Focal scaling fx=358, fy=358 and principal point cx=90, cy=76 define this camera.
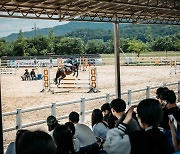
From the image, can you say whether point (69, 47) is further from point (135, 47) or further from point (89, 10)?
point (89, 10)

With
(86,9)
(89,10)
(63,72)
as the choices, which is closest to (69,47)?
(63,72)

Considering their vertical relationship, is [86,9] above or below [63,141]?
above

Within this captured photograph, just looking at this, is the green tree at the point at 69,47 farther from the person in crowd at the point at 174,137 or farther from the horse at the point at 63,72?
the person in crowd at the point at 174,137

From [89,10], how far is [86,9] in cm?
43

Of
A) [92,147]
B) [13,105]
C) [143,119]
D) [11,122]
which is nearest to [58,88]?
[13,105]

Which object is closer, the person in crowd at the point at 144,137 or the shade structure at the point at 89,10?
the person in crowd at the point at 144,137

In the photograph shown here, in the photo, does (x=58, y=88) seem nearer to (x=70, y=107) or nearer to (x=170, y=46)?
(x=70, y=107)

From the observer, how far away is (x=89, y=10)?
865cm

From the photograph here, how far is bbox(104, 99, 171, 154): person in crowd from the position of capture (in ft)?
6.98

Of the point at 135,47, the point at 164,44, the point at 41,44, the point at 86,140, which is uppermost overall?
the point at 41,44

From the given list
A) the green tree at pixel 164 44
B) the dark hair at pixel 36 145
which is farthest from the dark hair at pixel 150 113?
the green tree at pixel 164 44

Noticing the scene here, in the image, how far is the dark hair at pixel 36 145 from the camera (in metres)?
1.55

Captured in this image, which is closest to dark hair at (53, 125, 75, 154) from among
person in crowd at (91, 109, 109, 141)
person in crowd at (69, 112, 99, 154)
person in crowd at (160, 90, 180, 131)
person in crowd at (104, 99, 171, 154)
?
person in crowd at (104, 99, 171, 154)

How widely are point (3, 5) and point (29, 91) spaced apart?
1067 cm
